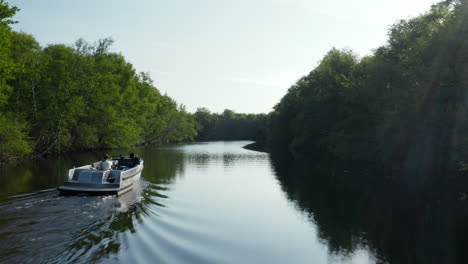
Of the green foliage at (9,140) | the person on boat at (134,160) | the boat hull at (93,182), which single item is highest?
the green foliage at (9,140)

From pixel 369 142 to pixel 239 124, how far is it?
405ft

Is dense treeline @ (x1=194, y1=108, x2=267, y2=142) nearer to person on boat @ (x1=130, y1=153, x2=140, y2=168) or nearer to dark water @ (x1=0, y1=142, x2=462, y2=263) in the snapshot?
person on boat @ (x1=130, y1=153, x2=140, y2=168)

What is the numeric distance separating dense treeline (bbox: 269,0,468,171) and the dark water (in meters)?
8.21

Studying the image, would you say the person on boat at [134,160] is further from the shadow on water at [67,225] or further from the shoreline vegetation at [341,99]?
the shoreline vegetation at [341,99]

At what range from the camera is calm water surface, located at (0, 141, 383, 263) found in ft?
29.6

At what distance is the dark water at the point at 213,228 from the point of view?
9219 millimetres

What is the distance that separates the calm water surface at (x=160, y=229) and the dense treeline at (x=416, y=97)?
466 inches

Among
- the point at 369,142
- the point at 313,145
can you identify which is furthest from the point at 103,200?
the point at 313,145

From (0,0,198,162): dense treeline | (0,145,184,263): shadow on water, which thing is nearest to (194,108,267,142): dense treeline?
(0,0,198,162): dense treeline

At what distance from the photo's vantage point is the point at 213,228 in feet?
39.7

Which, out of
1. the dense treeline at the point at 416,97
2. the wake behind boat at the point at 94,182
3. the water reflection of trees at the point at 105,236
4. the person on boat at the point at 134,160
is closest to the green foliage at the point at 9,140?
the person on boat at the point at 134,160

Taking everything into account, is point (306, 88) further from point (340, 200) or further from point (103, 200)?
point (103, 200)

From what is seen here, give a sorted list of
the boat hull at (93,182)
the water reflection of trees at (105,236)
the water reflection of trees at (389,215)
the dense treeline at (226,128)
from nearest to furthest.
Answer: the water reflection of trees at (105,236) → the water reflection of trees at (389,215) → the boat hull at (93,182) → the dense treeline at (226,128)

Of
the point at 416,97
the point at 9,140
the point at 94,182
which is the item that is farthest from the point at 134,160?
the point at 416,97
